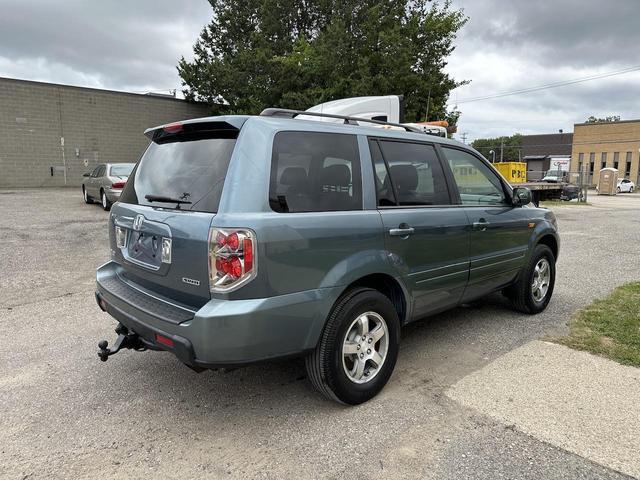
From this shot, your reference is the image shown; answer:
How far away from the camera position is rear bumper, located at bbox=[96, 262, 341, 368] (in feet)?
8.21

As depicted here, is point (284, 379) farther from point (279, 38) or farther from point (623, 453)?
point (279, 38)

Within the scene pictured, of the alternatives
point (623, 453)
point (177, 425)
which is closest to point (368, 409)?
point (177, 425)

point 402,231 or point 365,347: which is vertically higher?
point 402,231

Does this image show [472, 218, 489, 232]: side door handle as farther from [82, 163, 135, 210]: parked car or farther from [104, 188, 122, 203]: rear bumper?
[104, 188, 122, 203]: rear bumper

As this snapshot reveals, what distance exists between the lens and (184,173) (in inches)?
119

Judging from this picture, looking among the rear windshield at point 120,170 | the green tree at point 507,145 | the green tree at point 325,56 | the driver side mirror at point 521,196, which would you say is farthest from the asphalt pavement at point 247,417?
the green tree at point 507,145

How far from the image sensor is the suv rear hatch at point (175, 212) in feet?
8.73

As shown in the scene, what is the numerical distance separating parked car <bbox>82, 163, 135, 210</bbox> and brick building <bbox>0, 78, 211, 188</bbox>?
401 inches

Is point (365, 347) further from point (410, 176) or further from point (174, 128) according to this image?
point (174, 128)

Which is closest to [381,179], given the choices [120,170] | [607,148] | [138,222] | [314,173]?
[314,173]

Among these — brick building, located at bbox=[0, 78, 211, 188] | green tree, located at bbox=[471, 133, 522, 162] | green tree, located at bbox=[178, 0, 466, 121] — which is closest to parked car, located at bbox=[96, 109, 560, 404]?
green tree, located at bbox=[178, 0, 466, 121]

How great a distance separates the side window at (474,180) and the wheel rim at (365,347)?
59.0 inches

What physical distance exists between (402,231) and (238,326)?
1.41 m

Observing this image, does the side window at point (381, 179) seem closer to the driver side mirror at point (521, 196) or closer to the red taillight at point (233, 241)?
the red taillight at point (233, 241)
